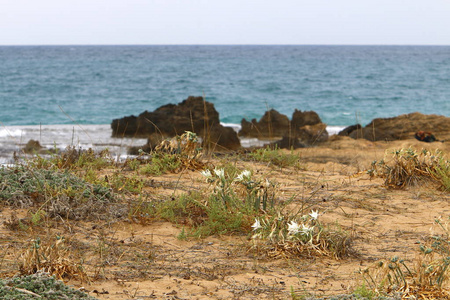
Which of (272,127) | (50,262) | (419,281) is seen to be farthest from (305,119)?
(50,262)

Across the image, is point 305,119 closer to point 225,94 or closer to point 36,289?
point 36,289

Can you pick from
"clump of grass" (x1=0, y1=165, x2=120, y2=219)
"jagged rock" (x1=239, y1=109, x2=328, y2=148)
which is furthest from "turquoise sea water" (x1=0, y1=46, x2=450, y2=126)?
"clump of grass" (x1=0, y1=165, x2=120, y2=219)

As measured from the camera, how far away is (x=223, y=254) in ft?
12.1

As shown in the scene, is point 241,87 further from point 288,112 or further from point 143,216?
point 143,216

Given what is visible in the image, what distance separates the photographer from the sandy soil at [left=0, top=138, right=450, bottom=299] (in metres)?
3.09

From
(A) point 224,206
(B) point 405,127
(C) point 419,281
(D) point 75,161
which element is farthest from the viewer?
(B) point 405,127

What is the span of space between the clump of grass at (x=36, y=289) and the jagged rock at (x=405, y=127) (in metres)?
10.9

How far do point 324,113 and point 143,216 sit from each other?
772 inches

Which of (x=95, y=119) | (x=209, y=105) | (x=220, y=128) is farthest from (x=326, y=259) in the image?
(x=95, y=119)

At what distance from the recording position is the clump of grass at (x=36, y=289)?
2.61 m

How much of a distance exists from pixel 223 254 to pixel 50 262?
1.24 m

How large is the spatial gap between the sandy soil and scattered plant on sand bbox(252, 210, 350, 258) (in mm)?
73

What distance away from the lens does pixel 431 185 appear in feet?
18.3

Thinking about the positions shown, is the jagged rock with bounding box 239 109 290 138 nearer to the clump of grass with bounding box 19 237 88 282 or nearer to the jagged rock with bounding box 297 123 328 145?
the jagged rock with bounding box 297 123 328 145
